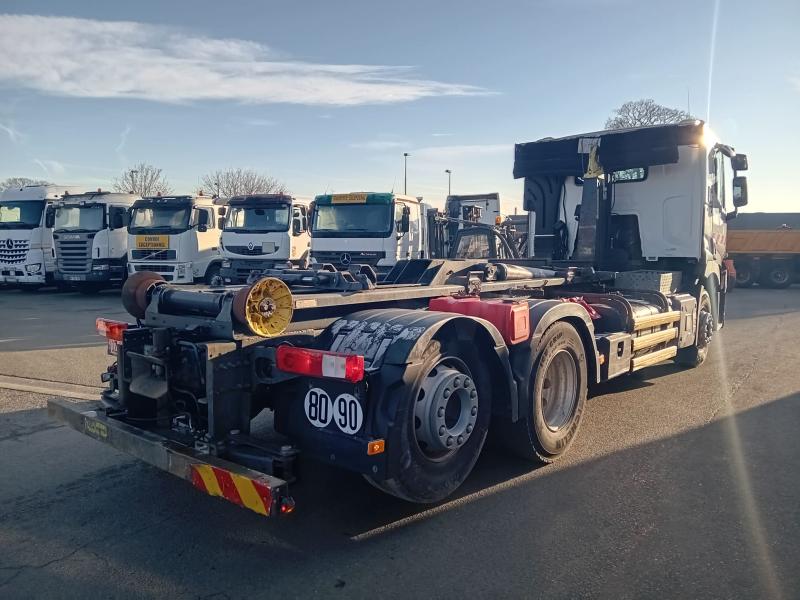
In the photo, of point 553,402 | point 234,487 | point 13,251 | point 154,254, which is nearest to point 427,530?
point 234,487

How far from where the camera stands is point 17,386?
7.39 m

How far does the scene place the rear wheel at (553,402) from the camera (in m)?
4.67

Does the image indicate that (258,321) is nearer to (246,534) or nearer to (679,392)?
(246,534)

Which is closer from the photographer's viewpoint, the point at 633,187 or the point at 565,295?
the point at 565,295

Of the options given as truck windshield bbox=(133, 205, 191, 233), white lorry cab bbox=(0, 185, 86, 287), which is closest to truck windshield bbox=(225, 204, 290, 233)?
truck windshield bbox=(133, 205, 191, 233)

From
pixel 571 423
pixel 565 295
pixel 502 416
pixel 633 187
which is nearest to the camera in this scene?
pixel 502 416

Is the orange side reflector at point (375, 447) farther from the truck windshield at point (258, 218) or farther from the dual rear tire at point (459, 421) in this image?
the truck windshield at point (258, 218)

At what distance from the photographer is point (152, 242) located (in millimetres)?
17125

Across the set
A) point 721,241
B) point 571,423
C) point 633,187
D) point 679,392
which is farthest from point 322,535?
point 721,241

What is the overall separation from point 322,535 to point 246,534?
0.45 meters

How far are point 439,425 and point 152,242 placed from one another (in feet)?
49.6

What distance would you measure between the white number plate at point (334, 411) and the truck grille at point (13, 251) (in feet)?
63.5

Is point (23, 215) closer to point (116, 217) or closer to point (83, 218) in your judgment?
point (83, 218)

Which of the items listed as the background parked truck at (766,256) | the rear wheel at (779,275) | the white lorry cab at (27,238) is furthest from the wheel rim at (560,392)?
the rear wheel at (779,275)
